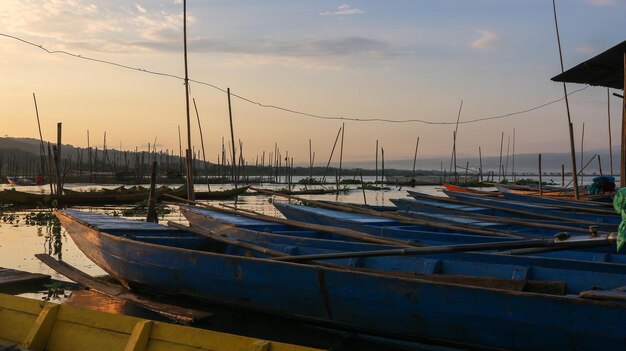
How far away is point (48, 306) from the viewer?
517cm

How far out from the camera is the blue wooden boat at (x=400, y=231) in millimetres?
7320

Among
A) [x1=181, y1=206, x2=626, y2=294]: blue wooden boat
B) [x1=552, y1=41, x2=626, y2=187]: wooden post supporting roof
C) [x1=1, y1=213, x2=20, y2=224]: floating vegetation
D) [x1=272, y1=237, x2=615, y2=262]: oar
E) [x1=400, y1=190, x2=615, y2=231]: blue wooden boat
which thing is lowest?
[x1=1, y1=213, x2=20, y2=224]: floating vegetation

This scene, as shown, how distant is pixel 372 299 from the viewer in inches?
235

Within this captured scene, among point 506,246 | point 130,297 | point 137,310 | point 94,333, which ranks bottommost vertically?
point 137,310

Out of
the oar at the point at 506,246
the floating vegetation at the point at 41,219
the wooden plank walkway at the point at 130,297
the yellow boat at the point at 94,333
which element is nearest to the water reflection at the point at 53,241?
the floating vegetation at the point at 41,219

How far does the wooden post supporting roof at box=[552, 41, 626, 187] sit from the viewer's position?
10.7 meters

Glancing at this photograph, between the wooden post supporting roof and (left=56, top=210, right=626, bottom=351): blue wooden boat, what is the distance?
20.7 feet

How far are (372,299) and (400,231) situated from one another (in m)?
3.30

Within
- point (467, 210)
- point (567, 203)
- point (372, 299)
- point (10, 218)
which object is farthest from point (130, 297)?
point (10, 218)

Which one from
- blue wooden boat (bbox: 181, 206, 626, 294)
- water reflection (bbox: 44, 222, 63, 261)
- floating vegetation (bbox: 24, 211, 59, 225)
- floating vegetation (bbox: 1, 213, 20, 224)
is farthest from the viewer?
floating vegetation (bbox: 1, 213, 20, 224)

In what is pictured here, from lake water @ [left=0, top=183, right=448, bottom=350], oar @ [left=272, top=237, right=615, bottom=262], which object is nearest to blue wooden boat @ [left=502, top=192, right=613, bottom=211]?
lake water @ [left=0, top=183, right=448, bottom=350]

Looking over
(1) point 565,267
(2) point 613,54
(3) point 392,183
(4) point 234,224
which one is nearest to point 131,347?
(1) point 565,267

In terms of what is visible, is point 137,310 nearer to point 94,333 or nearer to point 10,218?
point 94,333

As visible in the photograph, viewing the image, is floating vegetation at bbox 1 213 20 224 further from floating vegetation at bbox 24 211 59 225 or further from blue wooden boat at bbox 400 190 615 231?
blue wooden boat at bbox 400 190 615 231
